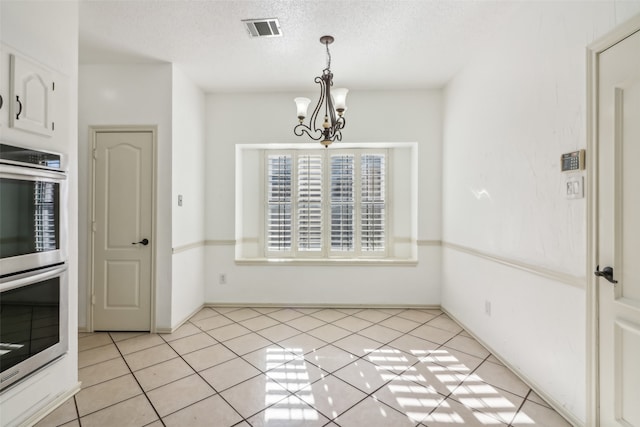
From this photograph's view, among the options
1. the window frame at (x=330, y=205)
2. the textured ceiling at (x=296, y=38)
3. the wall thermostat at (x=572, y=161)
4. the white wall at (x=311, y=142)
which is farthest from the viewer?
the window frame at (x=330, y=205)

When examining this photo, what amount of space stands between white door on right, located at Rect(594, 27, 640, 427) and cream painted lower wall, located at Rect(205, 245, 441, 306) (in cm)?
240

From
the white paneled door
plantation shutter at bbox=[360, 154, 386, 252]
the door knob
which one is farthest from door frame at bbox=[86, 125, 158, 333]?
the door knob

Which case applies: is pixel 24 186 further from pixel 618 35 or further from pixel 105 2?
pixel 618 35

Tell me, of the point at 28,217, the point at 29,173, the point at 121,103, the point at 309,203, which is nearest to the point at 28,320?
the point at 28,217

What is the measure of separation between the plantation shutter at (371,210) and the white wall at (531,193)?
46.5 inches

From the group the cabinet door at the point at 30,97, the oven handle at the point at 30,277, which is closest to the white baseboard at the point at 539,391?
the oven handle at the point at 30,277

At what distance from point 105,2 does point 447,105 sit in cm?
341

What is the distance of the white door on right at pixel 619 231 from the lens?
1.48 meters

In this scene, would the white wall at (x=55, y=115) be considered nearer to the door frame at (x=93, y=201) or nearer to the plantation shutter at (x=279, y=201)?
the door frame at (x=93, y=201)

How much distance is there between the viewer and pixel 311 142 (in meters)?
4.01

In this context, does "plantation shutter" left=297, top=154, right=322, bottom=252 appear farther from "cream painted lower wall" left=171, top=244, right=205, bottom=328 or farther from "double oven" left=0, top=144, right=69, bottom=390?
"double oven" left=0, top=144, right=69, bottom=390

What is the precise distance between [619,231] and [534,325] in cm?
92

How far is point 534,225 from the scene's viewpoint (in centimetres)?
217

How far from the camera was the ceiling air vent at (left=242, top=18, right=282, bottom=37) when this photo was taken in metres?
2.43
